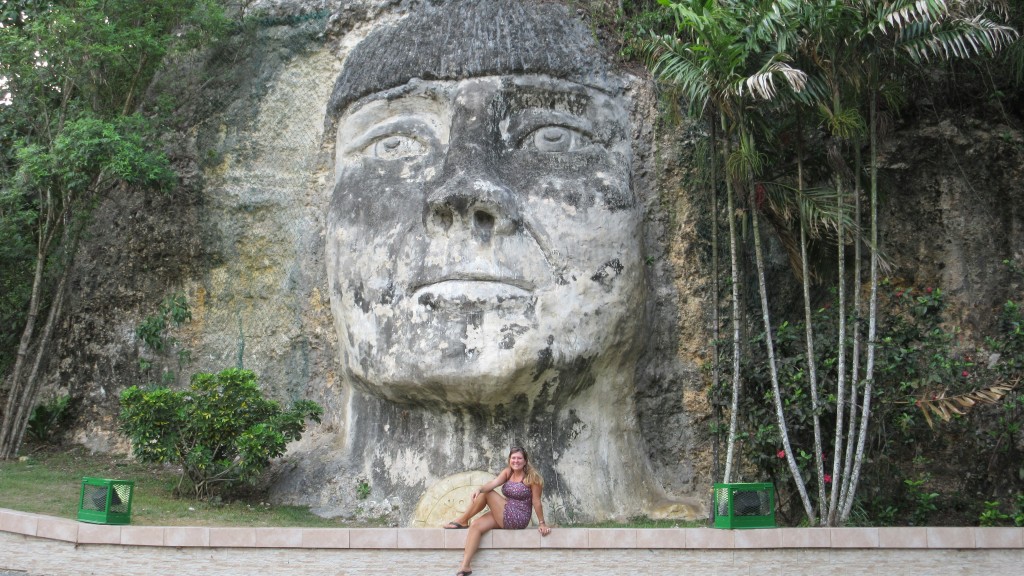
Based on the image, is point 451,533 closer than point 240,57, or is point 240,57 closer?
point 451,533

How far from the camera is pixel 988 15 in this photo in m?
9.58

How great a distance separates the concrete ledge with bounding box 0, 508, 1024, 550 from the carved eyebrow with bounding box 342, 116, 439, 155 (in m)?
3.77

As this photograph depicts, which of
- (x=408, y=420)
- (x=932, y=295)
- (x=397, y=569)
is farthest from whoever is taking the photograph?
(x=408, y=420)

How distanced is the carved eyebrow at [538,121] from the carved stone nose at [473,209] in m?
0.64

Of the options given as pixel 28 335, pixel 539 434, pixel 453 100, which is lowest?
pixel 539 434

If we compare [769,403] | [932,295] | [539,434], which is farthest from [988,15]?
[539,434]

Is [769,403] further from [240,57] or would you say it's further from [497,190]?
[240,57]

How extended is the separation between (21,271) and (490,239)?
18.6 ft

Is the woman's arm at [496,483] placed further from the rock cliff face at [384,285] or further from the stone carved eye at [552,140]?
the stone carved eye at [552,140]

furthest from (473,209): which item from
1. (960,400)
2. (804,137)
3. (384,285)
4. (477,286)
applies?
(960,400)

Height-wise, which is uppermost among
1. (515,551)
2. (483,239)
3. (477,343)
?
(483,239)

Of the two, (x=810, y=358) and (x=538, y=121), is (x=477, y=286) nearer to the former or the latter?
(x=538, y=121)

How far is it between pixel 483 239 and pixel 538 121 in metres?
1.29

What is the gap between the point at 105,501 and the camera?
8.43 metres
